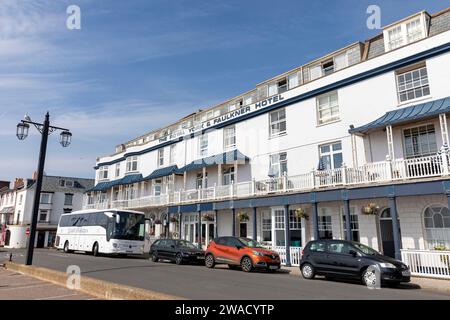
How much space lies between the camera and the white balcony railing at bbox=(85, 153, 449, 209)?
14555mm

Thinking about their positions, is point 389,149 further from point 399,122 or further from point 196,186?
point 196,186

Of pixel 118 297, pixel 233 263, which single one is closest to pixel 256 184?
pixel 233 263

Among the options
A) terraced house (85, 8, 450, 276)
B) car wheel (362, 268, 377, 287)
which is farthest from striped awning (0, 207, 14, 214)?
car wheel (362, 268, 377, 287)

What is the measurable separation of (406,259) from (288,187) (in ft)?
23.1

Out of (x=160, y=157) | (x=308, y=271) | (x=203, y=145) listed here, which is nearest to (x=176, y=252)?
(x=308, y=271)

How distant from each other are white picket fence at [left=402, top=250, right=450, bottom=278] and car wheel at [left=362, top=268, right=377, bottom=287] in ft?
11.4

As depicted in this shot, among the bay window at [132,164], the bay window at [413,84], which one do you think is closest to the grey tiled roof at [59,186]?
the bay window at [132,164]

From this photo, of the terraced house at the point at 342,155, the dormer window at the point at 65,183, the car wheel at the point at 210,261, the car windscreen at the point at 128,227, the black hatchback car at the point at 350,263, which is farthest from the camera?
the dormer window at the point at 65,183

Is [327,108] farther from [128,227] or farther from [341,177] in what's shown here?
[128,227]

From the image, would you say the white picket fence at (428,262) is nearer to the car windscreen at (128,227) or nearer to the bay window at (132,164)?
the car windscreen at (128,227)

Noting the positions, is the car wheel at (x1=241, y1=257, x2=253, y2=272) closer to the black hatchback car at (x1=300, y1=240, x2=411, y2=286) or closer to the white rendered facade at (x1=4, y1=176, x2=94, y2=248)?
the black hatchback car at (x1=300, y1=240, x2=411, y2=286)

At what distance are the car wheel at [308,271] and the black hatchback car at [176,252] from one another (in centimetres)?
706

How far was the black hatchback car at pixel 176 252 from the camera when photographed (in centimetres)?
1945

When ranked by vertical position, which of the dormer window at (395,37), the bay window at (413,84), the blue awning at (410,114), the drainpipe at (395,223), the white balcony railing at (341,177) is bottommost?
the drainpipe at (395,223)
